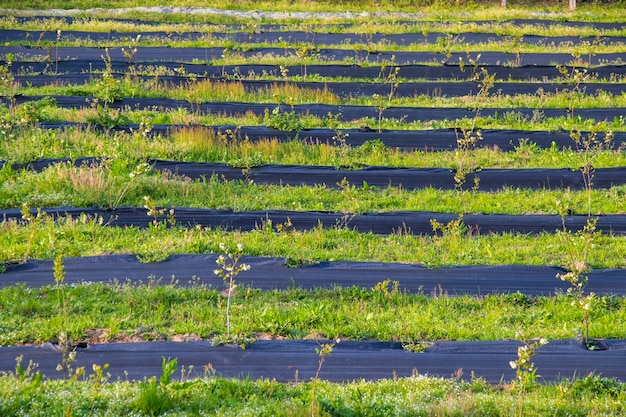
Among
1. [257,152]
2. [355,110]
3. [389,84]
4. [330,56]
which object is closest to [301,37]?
[330,56]

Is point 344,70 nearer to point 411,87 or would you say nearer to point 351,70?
point 351,70

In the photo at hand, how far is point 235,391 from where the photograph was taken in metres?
5.94

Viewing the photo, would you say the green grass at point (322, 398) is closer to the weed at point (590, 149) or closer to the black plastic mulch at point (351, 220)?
the black plastic mulch at point (351, 220)

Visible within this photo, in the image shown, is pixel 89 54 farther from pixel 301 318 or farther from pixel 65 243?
pixel 301 318

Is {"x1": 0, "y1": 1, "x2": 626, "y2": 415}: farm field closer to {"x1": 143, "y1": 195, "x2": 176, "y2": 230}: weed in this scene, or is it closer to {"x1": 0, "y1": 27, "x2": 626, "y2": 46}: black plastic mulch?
{"x1": 143, "y1": 195, "x2": 176, "y2": 230}: weed

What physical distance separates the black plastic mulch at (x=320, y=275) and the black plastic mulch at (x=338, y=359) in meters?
1.33

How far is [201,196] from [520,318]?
5.00 m

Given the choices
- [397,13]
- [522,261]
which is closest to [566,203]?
[522,261]

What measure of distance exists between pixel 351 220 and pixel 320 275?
189 cm

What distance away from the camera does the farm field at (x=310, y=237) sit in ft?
20.4

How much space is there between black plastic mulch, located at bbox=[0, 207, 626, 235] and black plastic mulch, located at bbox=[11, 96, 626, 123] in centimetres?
516

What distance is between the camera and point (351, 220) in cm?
1024

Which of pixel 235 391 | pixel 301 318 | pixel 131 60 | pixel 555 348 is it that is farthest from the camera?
pixel 131 60

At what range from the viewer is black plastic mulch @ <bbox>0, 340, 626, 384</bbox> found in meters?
6.43
